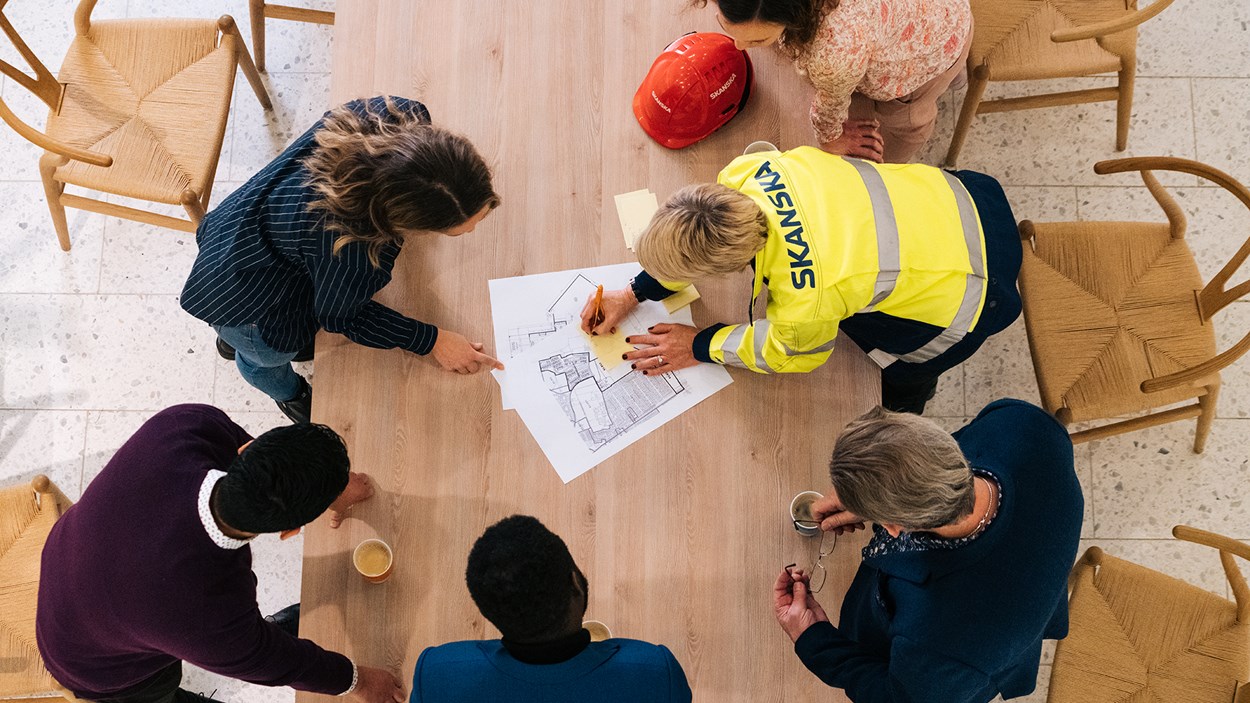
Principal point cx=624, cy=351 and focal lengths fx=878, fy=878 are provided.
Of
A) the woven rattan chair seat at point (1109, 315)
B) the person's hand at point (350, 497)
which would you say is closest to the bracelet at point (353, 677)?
the person's hand at point (350, 497)

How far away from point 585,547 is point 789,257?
0.76 metres

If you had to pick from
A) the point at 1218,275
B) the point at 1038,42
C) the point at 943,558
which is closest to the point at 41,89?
the point at 943,558

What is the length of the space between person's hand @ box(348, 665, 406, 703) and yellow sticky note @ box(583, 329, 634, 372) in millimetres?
808

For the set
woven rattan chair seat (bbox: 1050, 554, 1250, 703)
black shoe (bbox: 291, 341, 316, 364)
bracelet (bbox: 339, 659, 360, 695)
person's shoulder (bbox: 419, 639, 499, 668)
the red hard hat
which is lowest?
woven rattan chair seat (bbox: 1050, 554, 1250, 703)

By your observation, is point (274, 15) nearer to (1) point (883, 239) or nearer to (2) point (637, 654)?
(1) point (883, 239)

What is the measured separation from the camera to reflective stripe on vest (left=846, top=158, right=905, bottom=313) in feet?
5.91

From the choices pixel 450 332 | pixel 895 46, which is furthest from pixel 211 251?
pixel 895 46

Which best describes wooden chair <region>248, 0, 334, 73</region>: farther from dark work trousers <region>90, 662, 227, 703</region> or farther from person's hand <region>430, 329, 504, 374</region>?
dark work trousers <region>90, 662, 227, 703</region>

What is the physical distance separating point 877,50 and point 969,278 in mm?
616

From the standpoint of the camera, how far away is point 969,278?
6.20ft

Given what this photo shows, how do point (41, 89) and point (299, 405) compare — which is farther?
point (299, 405)

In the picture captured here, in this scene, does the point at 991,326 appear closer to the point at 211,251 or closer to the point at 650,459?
the point at 650,459

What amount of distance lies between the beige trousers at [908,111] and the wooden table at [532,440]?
22 centimetres

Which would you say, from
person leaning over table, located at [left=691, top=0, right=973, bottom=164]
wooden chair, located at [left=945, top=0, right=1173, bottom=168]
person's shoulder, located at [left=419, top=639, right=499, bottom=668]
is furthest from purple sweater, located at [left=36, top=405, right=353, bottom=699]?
wooden chair, located at [left=945, top=0, right=1173, bottom=168]
